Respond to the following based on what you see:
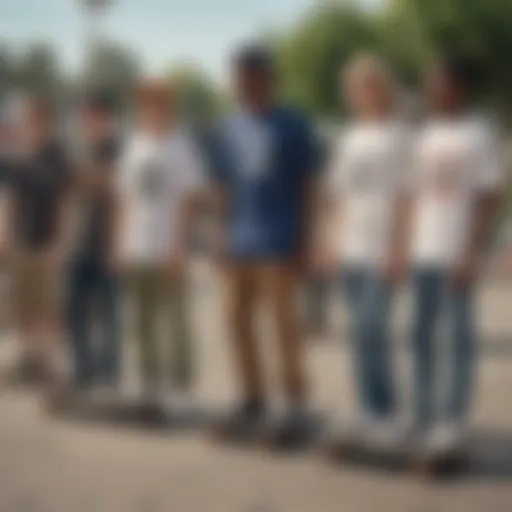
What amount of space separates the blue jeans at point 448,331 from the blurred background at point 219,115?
2.0 inches

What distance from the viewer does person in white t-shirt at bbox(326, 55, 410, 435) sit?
3518 millimetres

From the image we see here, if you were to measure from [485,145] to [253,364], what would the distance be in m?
0.74

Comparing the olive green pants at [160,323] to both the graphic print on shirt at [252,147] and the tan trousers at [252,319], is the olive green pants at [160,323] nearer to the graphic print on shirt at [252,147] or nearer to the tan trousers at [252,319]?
the tan trousers at [252,319]

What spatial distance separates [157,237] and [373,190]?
1.79ft

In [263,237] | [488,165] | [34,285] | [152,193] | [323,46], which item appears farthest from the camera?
[34,285]

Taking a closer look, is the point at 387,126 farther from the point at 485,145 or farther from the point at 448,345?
the point at 448,345

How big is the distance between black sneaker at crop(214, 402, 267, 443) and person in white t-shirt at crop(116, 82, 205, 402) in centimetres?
14

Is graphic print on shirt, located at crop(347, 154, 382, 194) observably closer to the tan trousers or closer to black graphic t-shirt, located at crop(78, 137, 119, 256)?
the tan trousers

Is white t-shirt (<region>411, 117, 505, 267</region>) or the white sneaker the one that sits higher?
white t-shirt (<region>411, 117, 505, 267</region>)

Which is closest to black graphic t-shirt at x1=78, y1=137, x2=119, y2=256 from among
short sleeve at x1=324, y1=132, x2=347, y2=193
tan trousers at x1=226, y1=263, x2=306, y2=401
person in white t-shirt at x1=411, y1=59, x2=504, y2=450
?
tan trousers at x1=226, y1=263, x2=306, y2=401

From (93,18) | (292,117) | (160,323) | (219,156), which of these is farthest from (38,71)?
(160,323)

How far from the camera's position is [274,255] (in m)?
3.62

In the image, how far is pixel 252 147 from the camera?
11.8 ft

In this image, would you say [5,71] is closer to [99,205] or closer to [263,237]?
[99,205]
